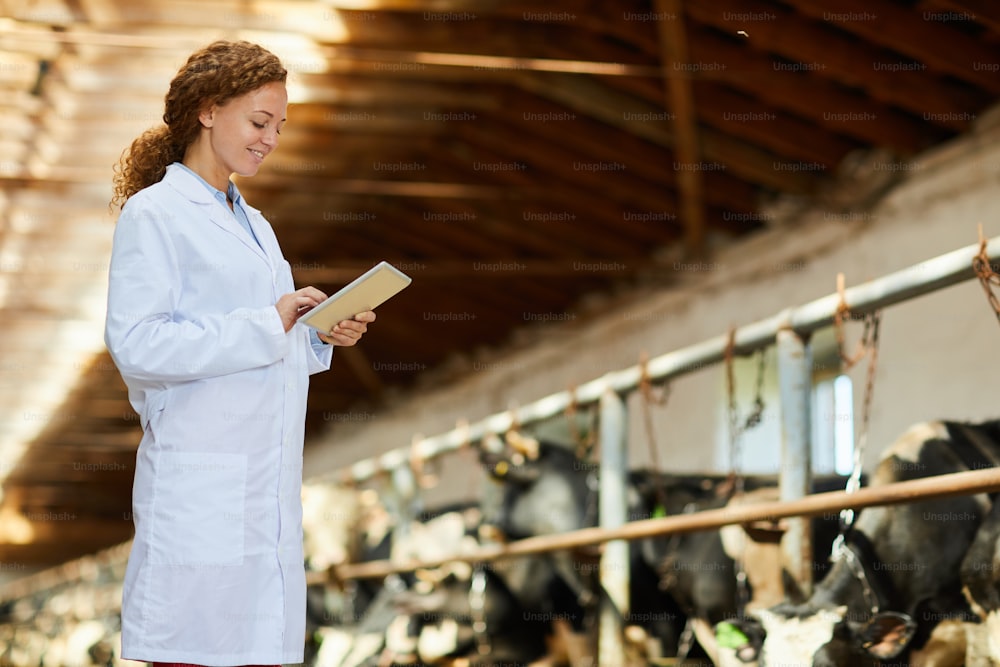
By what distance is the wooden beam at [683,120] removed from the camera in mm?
7426

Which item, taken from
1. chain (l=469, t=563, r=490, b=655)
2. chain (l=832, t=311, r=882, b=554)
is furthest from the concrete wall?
chain (l=832, t=311, r=882, b=554)

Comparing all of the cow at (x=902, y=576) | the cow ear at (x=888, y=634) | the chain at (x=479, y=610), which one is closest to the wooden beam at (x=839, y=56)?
the chain at (x=479, y=610)

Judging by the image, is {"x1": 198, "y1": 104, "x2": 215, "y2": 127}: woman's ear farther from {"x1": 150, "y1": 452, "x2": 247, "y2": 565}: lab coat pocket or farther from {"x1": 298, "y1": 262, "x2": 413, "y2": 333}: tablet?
{"x1": 150, "y1": 452, "x2": 247, "y2": 565}: lab coat pocket

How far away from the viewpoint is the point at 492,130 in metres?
9.43

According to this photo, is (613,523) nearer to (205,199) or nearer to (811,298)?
(205,199)

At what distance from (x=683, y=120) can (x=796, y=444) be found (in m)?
4.81

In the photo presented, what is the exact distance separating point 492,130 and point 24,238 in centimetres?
356

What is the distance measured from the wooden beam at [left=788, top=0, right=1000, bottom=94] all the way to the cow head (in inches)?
172

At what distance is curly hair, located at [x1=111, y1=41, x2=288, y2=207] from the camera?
1937mm

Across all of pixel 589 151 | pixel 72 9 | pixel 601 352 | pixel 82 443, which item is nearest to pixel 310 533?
pixel 72 9

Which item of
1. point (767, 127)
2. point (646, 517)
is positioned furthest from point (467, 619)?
point (767, 127)

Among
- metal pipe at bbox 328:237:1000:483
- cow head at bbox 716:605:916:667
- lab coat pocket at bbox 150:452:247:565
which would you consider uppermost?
metal pipe at bbox 328:237:1000:483

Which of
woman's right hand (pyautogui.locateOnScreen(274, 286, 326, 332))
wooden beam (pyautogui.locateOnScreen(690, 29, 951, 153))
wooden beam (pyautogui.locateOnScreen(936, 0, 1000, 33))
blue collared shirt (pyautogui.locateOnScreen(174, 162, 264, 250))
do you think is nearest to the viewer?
woman's right hand (pyautogui.locateOnScreen(274, 286, 326, 332))

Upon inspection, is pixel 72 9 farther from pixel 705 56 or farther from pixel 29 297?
pixel 29 297
